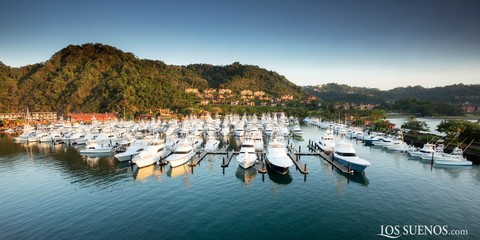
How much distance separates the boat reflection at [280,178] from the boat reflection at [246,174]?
8.34ft

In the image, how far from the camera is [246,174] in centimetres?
3909

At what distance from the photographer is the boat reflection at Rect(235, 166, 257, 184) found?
3688cm

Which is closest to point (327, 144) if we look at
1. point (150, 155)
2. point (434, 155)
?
point (434, 155)

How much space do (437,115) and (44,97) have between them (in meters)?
255

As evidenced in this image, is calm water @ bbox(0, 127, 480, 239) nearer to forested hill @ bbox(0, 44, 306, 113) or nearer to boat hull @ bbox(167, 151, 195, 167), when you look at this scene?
boat hull @ bbox(167, 151, 195, 167)

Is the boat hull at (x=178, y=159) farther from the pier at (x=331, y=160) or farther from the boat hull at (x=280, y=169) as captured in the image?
the pier at (x=331, y=160)

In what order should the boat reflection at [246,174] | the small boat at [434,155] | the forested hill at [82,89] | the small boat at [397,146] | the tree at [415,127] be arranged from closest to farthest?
the boat reflection at [246,174] → the small boat at [434,155] → the small boat at [397,146] → the tree at [415,127] → the forested hill at [82,89]

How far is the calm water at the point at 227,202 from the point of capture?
22.8m

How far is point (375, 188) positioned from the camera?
33406 millimetres

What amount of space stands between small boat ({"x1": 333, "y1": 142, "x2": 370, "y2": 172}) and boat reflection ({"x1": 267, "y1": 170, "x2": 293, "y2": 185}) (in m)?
10.2

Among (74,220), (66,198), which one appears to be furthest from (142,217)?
A: (66,198)

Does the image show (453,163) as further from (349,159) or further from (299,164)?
(299,164)

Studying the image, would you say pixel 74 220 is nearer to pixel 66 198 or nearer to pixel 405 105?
pixel 66 198

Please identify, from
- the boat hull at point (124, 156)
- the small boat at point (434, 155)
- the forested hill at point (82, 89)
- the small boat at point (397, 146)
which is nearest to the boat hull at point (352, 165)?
the small boat at point (434, 155)
